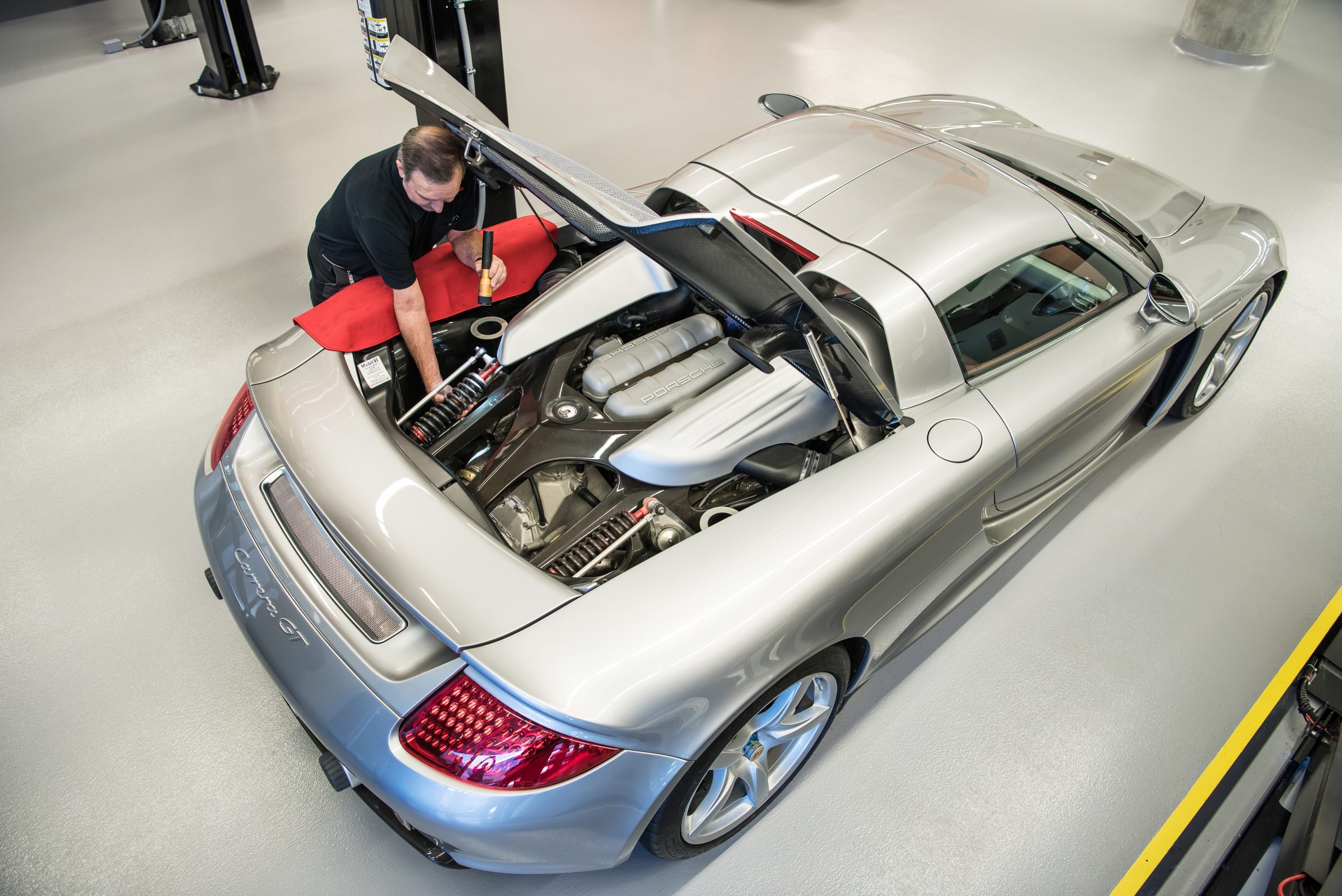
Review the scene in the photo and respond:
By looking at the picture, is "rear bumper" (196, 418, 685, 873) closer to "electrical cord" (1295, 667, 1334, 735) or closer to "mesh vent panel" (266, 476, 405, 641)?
"mesh vent panel" (266, 476, 405, 641)

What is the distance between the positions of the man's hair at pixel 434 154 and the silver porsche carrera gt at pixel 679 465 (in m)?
0.08

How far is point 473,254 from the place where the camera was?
2346 millimetres

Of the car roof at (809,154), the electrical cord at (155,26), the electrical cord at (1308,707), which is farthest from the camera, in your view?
the electrical cord at (155,26)

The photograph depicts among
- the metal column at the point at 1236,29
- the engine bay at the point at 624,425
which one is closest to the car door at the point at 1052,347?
the engine bay at the point at 624,425

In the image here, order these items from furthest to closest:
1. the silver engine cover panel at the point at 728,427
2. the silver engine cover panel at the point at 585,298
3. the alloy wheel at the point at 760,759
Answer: the silver engine cover panel at the point at 585,298
the silver engine cover panel at the point at 728,427
the alloy wheel at the point at 760,759

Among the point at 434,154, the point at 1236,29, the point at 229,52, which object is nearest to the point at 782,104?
the point at 434,154

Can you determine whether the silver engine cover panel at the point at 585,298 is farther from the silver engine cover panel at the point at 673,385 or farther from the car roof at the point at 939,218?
the car roof at the point at 939,218

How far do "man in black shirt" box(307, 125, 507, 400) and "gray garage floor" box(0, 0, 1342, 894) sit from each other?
0.87m

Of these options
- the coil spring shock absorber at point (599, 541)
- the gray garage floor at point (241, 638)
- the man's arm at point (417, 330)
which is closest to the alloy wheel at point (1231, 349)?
the gray garage floor at point (241, 638)

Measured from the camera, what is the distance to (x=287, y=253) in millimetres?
3670

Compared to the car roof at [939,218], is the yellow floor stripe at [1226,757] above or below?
below

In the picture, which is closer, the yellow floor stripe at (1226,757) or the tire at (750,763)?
the tire at (750,763)

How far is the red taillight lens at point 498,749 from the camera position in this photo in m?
1.39

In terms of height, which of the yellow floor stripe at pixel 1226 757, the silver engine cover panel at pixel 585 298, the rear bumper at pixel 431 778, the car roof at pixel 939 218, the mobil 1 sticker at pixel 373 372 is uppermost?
the car roof at pixel 939 218
